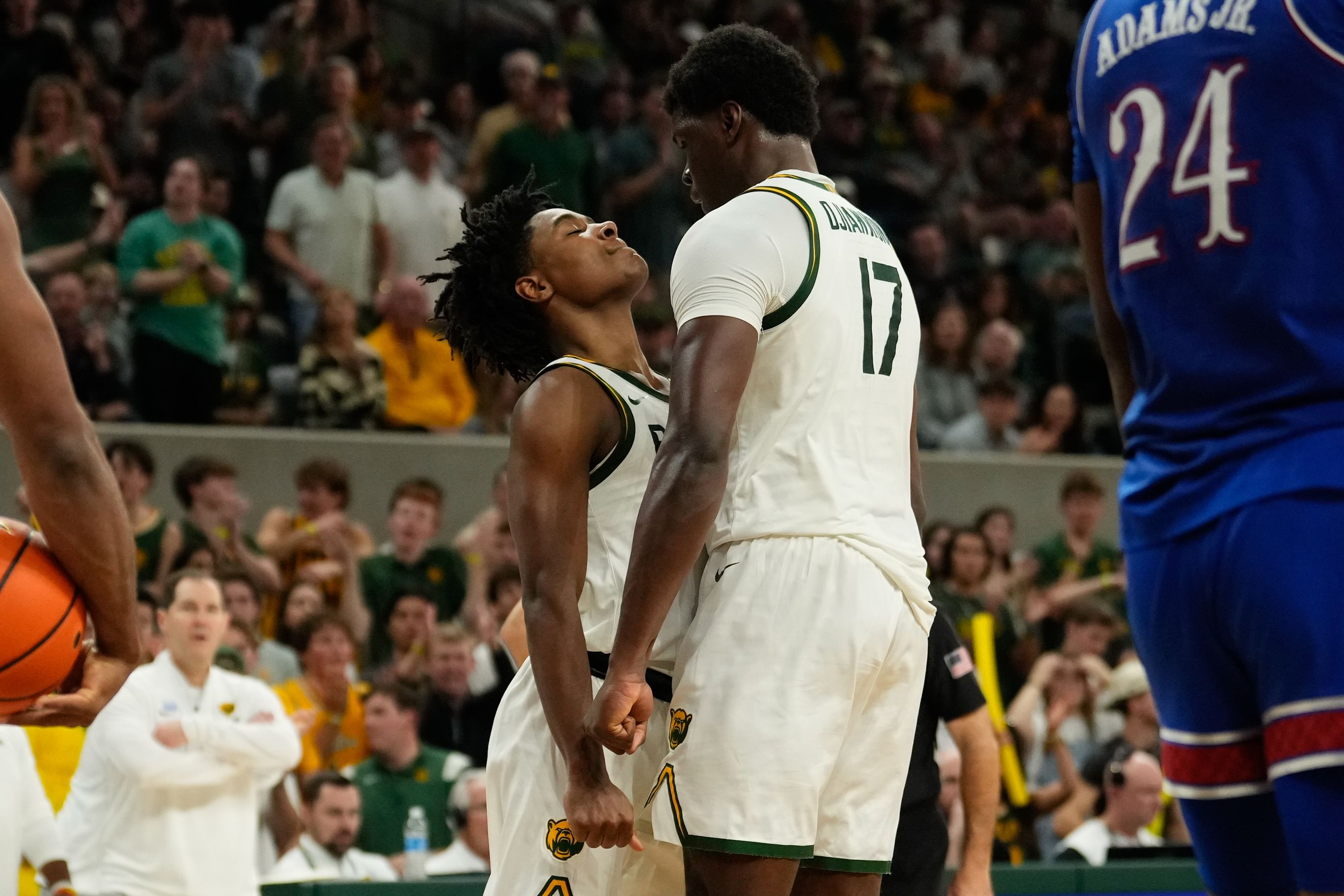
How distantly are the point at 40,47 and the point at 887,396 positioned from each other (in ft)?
28.6

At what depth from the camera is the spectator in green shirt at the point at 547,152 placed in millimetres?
11703

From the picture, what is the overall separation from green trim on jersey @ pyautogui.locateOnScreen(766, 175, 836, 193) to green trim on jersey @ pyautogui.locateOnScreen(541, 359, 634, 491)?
0.57m

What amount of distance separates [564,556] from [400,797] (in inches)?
182

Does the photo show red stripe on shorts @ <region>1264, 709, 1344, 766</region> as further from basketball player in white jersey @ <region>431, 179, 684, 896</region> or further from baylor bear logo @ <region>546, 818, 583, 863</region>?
baylor bear logo @ <region>546, 818, 583, 863</region>

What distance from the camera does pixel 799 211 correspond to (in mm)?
→ 3557

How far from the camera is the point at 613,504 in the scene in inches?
152

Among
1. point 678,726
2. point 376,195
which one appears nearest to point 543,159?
point 376,195

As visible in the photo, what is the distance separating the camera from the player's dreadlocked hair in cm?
417

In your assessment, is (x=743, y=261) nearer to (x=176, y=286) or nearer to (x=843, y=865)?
(x=843, y=865)

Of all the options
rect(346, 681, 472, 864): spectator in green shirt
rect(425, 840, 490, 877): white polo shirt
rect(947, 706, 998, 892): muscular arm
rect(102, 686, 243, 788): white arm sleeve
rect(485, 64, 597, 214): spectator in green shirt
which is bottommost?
rect(425, 840, 490, 877): white polo shirt

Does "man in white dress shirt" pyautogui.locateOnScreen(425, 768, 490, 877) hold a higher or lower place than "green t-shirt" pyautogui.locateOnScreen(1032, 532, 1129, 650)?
lower

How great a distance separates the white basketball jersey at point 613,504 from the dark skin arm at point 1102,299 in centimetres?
124

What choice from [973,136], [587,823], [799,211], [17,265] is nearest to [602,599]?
[587,823]

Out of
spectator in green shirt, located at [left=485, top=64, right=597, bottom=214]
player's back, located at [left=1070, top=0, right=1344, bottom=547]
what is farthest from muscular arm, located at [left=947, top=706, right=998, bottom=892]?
spectator in green shirt, located at [left=485, top=64, right=597, bottom=214]
